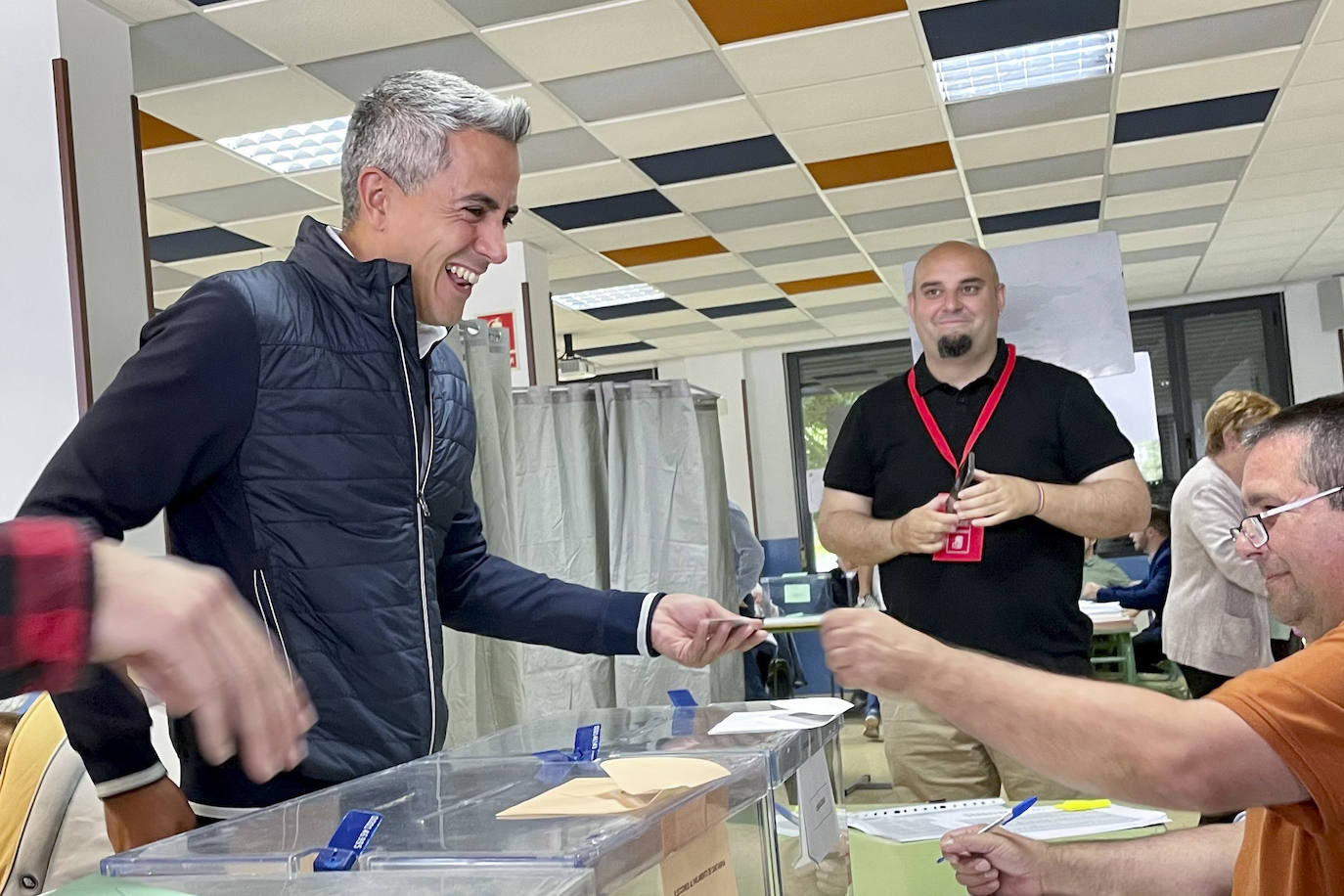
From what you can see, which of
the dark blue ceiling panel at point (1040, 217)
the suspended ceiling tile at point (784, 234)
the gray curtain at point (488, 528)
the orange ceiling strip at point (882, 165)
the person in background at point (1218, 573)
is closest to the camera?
the gray curtain at point (488, 528)

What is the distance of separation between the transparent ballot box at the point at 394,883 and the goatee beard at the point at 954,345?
209 centimetres

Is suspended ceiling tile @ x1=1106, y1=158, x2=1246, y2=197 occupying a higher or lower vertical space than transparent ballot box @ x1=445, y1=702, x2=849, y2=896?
higher

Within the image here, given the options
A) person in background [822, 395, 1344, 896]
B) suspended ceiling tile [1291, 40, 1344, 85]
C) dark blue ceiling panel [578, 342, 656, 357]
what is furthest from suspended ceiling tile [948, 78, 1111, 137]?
dark blue ceiling panel [578, 342, 656, 357]

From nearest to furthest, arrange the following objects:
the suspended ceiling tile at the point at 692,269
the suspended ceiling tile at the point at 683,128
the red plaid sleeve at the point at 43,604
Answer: the red plaid sleeve at the point at 43,604 → the suspended ceiling tile at the point at 683,128 → the suspended ceiling tile at the point at 692,269

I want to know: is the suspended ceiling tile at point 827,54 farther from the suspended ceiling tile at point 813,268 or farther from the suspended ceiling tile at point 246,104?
the suspended ceiling tile at point 813,268

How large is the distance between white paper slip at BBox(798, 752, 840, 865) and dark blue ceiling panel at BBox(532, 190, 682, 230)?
5.59 metres

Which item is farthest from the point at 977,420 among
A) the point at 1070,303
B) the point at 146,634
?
the point at 146,634

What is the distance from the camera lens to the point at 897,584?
267 centimetres

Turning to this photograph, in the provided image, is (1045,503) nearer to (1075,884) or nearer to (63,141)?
(1075,884)

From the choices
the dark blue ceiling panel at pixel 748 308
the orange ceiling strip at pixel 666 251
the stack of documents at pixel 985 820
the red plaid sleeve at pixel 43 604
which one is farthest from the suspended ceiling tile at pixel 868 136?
the red plaid sleeve at pixel 43 604

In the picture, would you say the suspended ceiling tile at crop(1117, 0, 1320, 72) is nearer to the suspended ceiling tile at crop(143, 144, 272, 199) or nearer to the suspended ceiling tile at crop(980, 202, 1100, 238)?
the suspended ceiling tile at crop(980, 202, 1100, 238)

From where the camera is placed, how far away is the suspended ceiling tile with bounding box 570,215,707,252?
723cm

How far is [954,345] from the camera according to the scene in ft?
8.88

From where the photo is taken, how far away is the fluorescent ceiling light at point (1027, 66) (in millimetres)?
5164
